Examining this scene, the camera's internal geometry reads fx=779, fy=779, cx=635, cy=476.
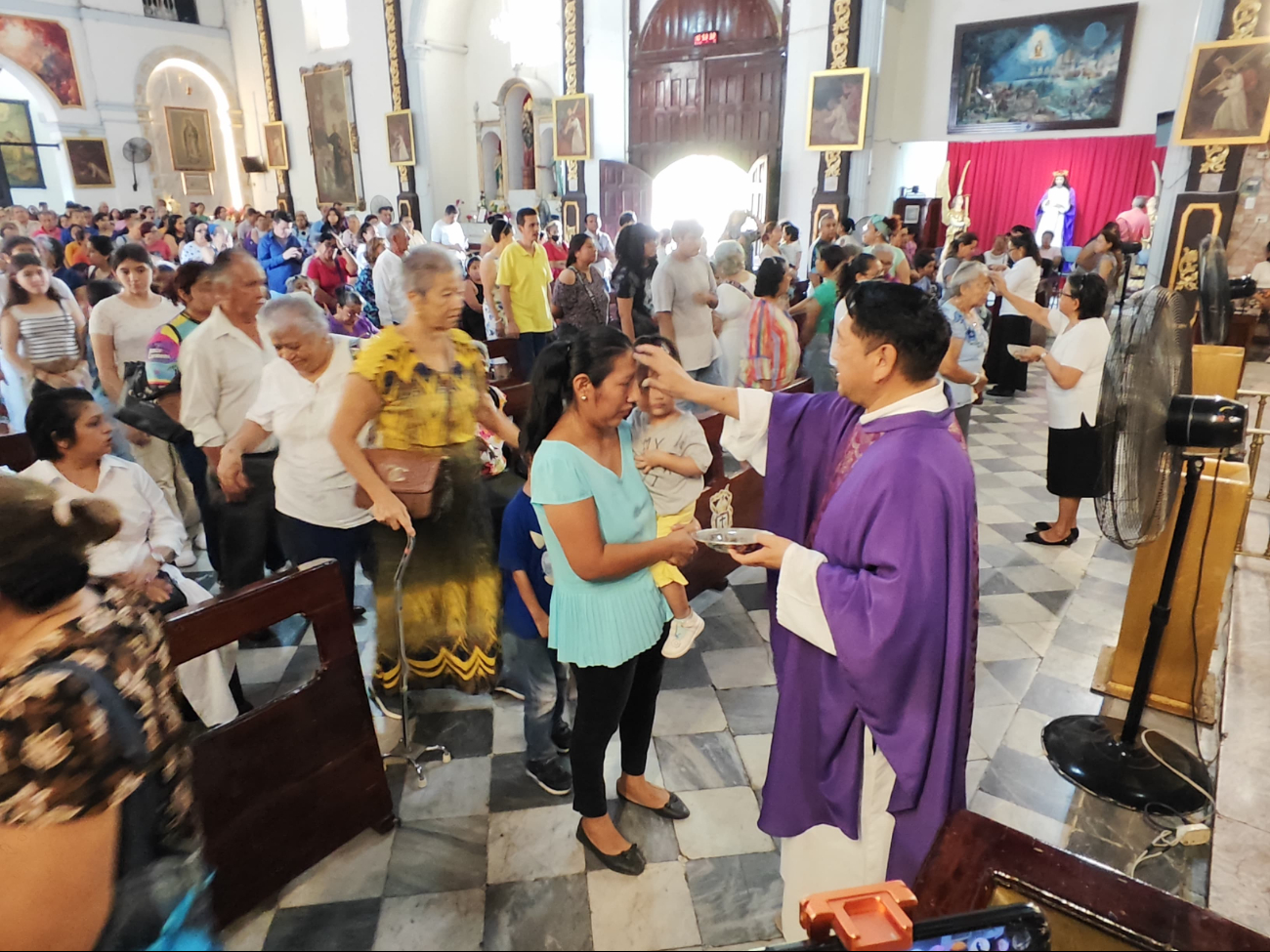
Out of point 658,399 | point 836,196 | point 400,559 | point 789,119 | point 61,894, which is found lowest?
point 400,559

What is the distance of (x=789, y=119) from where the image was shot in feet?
36.5

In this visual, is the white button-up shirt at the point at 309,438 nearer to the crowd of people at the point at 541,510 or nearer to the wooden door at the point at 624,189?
the crowd of people at the point at 541,510

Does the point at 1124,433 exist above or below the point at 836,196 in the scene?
below

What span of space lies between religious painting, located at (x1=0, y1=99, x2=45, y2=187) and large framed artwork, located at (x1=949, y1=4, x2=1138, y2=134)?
749 inches

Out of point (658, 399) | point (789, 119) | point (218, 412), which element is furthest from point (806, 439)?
point (789, 119)

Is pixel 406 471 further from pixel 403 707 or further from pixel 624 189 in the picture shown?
pixel 624 189

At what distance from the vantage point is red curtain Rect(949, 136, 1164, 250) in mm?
12703

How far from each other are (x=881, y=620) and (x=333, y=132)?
19348 millimetres

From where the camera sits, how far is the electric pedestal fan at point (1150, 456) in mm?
2029

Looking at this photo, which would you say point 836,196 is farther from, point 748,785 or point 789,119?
point 748,785

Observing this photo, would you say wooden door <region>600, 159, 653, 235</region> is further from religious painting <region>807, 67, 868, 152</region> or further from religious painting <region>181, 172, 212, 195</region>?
religious painting <region>181, 172, 212, 195</region>

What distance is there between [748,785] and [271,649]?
2.20m

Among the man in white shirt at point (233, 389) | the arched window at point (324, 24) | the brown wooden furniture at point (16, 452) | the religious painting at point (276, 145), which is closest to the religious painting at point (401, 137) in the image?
the arched window at point (324, 24)

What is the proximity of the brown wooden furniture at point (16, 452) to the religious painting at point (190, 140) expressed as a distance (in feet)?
64.6
